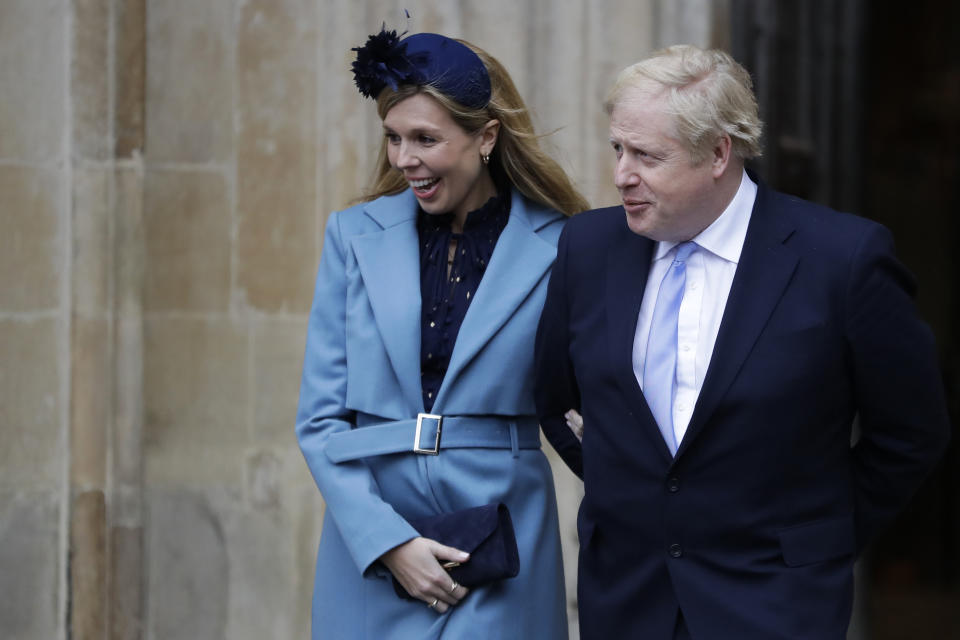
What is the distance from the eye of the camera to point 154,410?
4223mm

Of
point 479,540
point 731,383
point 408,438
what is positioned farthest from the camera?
point 408,438

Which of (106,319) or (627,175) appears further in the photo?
(106,319)

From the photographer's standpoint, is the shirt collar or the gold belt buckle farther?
the gold belt buckle

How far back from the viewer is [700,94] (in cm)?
251

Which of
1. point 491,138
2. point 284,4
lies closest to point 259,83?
point 284,4

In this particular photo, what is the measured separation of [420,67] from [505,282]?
469 millimetres

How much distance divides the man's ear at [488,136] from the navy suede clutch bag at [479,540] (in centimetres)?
74

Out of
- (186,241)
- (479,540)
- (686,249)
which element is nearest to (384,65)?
(686,249)

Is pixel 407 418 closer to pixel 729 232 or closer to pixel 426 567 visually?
pixel 426 567

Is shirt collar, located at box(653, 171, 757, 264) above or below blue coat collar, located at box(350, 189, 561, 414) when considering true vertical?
above

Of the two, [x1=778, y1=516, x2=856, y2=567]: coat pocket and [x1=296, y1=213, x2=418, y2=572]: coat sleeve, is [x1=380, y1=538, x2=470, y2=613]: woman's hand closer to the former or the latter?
[x1=296, y1=213, x2=418, y2=572]: coat sleeve

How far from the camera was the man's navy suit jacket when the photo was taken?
249 cm

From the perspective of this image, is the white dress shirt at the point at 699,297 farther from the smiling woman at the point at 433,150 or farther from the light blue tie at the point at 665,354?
the smiling woman at the point at 433,150

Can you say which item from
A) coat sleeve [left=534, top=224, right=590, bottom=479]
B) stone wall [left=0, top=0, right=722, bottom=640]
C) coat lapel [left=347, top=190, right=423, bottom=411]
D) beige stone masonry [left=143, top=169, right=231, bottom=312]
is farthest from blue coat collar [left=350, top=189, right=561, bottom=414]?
beige stone masonry [left=143, top=169, right=231, bottom=312]
